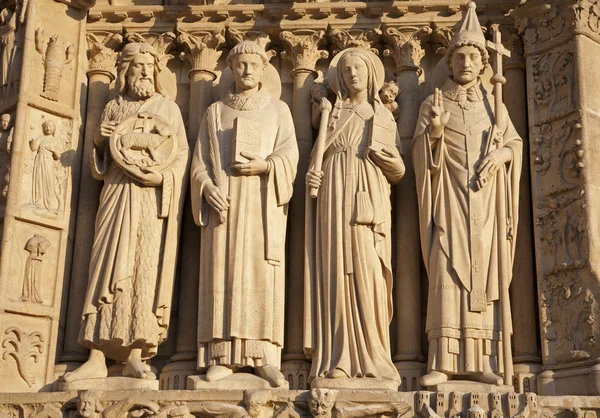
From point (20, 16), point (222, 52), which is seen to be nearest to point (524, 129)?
point (222, 52)

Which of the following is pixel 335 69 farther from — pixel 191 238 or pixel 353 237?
pixel 191 238

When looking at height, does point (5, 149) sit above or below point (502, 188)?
above

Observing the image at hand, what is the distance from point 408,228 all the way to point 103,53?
12.5 feet

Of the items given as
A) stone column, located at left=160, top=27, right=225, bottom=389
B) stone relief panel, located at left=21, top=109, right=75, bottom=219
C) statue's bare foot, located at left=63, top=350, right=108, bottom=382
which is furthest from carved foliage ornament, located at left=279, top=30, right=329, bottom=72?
statue's bare foot, located at left=63, top=350, right=108, bottom=382

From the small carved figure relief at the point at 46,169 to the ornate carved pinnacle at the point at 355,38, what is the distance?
308 cm

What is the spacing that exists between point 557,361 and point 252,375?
9.31 feet

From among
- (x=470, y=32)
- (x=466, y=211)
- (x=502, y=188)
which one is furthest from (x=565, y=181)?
(x=470, y=32)

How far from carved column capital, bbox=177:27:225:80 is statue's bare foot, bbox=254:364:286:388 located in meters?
3.39

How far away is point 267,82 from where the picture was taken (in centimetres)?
1282

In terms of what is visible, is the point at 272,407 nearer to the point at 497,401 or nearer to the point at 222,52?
the point at 497,401

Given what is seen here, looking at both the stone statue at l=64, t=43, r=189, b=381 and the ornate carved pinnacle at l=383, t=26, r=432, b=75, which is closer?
the stone statue at l=64, t=43, r=189, b=381

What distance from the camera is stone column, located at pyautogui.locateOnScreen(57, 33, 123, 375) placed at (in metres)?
12.1

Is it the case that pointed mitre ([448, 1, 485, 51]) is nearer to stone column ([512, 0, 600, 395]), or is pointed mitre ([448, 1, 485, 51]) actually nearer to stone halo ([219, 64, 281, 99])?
stone column ([512, 0, 600, 395])

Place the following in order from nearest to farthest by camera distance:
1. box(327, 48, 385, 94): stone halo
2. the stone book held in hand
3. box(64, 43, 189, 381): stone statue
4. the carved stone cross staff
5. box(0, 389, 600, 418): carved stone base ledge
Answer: box(0, 389, 600, 418): carved stone base ledge
the carved stone cross staff
box(64, 43, 189, 381): stone statue
the stone book held in hand
box(327, 48, 385, 94): stone halo
